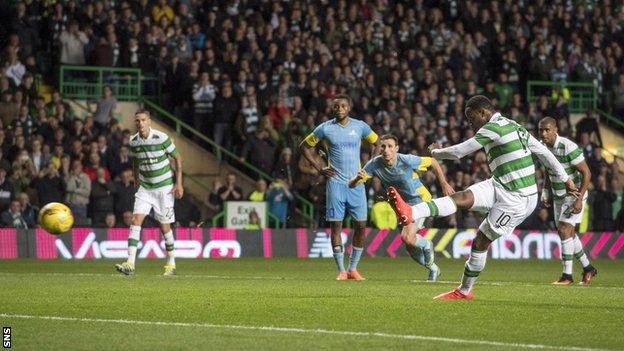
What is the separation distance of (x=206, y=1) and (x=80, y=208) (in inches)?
324

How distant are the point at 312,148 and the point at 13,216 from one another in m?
8.97

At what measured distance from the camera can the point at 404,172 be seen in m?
17.5

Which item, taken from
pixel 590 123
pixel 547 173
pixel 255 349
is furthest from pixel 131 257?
pixel 590 123

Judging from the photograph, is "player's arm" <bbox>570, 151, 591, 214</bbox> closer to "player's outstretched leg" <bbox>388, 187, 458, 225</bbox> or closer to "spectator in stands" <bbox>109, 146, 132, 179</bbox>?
"player's outstretched leg" <bbox>388, 187, 458, 225</bbox>

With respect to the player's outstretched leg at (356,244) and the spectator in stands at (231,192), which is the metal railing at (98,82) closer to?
the spectator in stands at (231,192)

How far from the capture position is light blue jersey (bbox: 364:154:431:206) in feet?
57.1

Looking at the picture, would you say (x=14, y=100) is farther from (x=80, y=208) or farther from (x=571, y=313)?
(x=571, y=313)

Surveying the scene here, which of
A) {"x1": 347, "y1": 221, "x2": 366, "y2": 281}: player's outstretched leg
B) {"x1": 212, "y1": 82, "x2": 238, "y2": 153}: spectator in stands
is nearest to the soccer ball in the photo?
{"x1": 347, "y1": 221, "x2": 366, "y2": 281}: player's outstretched leg

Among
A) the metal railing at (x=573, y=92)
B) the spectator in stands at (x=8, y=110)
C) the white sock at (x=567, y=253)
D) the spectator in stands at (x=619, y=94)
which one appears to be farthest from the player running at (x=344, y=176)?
the spectator in stands at (x=619, y=94)

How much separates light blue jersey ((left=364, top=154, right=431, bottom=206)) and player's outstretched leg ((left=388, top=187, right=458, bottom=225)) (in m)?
3.80

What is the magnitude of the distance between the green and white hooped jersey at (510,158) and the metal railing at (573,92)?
68.5 ft

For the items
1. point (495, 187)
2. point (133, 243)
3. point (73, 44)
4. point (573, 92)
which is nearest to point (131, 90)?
point (73, 44)

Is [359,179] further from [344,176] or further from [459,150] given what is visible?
[459,150]

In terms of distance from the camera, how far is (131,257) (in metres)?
19.1
